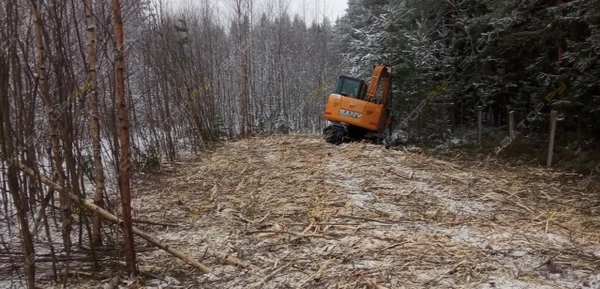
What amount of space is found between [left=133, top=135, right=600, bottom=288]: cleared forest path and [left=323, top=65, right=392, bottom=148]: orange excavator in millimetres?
3036

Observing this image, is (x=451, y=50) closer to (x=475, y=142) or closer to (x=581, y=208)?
(x=475, y=142)

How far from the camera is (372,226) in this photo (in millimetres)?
4910

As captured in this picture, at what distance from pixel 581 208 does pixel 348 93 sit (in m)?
7.01

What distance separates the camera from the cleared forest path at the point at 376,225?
12.2 feet

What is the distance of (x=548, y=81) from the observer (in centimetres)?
955

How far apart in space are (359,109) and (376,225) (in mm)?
6883

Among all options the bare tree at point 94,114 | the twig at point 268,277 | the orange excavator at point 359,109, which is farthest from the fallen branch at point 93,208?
the orange excavator at point 359,109

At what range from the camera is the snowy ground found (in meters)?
3.71

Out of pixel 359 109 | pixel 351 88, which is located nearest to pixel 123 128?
pixel 359 109

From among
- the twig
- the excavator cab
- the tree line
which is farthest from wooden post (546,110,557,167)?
the twig

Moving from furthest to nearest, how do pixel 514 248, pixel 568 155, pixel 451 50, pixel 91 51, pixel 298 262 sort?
pixel 451 50 < pixel 568 155 < pixel 514 248 < pixel 298 262 < pixel 91 51

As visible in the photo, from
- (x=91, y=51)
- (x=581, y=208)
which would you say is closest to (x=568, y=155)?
(x=581, y=208)

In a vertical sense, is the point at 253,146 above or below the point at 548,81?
below

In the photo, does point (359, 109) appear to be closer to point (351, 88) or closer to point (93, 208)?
point (351, 88)
